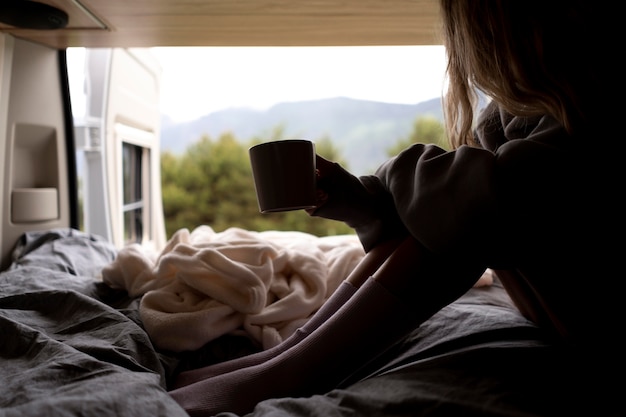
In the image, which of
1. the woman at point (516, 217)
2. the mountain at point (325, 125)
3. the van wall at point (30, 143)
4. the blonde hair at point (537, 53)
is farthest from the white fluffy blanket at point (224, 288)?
the mountain at point (325, 125)

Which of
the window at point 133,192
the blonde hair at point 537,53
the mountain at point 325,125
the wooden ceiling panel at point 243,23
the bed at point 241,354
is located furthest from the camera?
the mountain at point 325,125

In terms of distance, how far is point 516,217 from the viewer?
0.59m

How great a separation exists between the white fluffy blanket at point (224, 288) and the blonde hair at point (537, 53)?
0.46 meters

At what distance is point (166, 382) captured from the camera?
28.4 inches

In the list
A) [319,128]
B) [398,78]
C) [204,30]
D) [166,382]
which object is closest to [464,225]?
[166,382]

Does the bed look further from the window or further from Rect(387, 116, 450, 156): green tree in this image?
Rect(387, 116, 450, 156): green tree

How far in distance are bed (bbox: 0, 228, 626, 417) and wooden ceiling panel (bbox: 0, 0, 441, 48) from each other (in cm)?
54

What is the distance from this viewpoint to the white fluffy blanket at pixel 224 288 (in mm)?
781

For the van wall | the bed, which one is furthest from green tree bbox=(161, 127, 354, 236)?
the bed

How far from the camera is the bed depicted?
53cm

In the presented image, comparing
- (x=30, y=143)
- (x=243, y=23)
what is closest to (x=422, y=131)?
(x=243, y=23)

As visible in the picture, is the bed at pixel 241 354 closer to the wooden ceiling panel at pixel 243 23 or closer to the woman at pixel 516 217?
the woman at pixel 516 217

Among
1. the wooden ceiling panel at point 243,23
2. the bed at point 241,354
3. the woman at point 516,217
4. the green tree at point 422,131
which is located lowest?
the bed at point 241,354

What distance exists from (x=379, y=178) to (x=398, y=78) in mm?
2719
